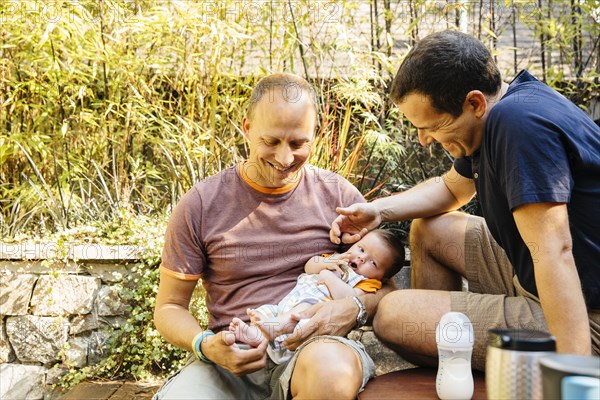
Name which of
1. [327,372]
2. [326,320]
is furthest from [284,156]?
[327,372]

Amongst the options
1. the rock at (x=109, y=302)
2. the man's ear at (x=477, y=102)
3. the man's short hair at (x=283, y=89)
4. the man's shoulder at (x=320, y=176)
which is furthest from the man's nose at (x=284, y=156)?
the rock at (x=109, y=302)

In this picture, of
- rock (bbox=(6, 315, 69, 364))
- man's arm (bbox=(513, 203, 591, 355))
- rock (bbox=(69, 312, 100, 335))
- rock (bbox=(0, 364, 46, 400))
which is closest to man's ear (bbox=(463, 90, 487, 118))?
man's arm (bbox=(513, 203, 591, 355))

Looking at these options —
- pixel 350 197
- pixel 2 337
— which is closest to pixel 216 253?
pixel 350 197

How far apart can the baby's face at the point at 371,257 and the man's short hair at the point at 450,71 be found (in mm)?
624

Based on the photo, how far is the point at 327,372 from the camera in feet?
5.93

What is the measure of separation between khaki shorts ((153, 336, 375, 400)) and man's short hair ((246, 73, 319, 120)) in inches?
33.9

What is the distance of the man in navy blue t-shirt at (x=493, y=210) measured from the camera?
5.79 ft

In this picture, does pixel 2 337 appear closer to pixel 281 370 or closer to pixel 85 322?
pixel 85 322

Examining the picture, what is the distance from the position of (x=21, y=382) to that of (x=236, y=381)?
189cm

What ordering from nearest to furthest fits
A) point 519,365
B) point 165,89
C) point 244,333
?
point 519,365 < point 244,333 < point 165,89

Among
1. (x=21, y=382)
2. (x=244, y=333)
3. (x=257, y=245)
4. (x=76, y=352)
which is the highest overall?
(x=257, y=245)

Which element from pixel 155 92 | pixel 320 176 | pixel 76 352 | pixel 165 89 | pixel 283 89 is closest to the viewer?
pixel 283 89

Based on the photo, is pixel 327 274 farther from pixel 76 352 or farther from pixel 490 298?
pixel 76 352

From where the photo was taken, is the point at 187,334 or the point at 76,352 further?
the point at 76,352
